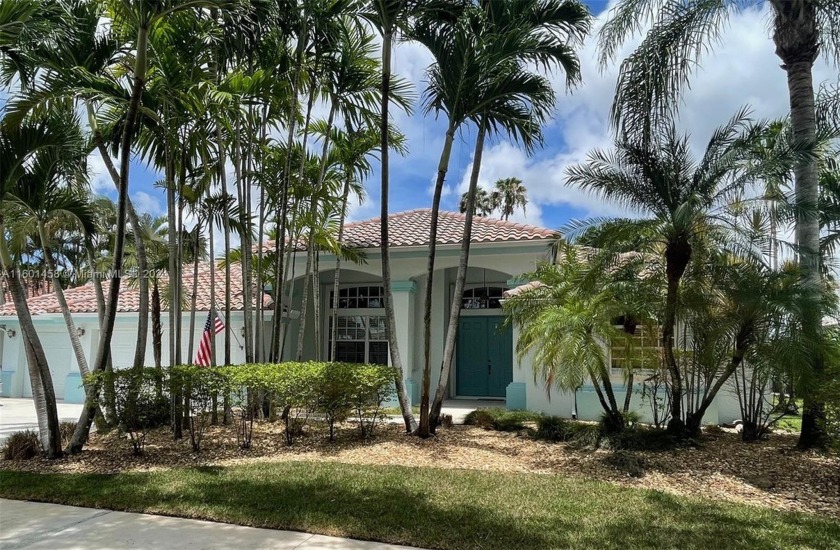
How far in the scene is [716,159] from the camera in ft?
27.0

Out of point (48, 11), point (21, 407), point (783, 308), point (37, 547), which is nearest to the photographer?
point (37, 547)

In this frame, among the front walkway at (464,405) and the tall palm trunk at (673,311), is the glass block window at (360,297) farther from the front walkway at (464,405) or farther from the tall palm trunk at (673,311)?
the tall palm trunk at (673,311)

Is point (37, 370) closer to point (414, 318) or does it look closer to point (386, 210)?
point (386, 210)

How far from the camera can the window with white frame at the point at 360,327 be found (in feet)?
53.7

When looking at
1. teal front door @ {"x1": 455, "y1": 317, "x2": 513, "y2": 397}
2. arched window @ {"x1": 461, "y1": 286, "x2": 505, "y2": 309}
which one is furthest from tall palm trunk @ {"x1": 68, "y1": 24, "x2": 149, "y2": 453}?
arched window @ {"x1": 461, "y1": 286, "x2": 505, "y2": 309}

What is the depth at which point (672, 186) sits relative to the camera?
328 inches

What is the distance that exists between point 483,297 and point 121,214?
10.3 metres

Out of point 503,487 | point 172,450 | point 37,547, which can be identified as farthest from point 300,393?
point 37,547

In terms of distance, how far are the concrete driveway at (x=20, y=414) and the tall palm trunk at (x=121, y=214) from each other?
107 inches

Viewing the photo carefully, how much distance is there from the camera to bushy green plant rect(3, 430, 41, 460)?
783 centimetres

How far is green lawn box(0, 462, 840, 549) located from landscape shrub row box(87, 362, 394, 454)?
1.17m

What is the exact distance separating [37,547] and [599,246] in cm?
761

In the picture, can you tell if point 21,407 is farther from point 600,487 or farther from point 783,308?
point 783,308

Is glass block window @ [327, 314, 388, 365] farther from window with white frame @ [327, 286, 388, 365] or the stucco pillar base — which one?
the stucco pillar base
